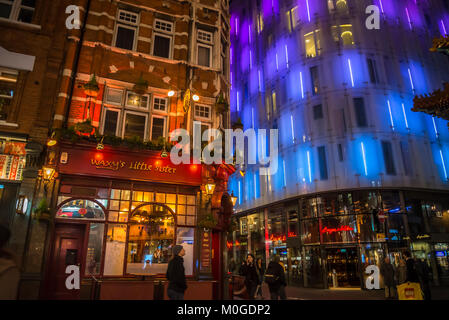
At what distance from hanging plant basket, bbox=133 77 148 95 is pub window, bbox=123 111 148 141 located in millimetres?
1046

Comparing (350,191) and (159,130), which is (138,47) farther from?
(350,191)

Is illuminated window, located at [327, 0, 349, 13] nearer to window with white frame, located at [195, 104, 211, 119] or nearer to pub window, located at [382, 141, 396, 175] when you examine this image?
pub window, located at [382, 141, 396, 175]

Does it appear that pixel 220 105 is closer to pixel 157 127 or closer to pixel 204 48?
pixel 157 127

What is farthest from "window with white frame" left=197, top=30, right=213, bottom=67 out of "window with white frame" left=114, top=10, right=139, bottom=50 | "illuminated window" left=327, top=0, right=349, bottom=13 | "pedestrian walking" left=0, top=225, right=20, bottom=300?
"illuminated window" left=327, top=0, right=349, bottom=13

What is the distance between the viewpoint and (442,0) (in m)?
29.5

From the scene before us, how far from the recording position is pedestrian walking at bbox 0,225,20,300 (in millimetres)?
3625

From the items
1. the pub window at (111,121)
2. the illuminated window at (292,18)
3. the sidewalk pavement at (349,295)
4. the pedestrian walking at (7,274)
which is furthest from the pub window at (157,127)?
the illuminated window at (292,18)

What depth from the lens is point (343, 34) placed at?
25188 mm

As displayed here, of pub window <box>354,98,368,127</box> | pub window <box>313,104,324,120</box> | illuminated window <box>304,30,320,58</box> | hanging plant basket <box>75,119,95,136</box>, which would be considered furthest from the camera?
illuminated window <box>304,30,320,58</box>

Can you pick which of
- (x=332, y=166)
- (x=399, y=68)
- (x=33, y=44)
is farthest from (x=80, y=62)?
(x=399, y=68)

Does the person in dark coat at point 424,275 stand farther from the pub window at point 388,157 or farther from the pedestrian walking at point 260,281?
the pub window at point 388,157

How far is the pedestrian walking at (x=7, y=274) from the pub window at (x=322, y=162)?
70.2 ft
